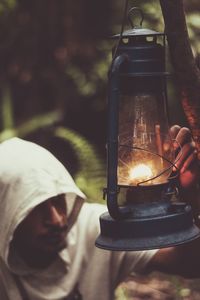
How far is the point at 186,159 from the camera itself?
3504mm

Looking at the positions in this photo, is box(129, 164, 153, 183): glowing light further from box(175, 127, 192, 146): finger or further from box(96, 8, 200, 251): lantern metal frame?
box(175, 127, 192, 146): finger

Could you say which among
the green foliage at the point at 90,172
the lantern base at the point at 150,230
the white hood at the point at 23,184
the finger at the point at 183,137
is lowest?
the green foliage at the point at 90,172

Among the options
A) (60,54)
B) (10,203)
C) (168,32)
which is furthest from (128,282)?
(60,54)

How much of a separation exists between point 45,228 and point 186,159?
5.33 ft

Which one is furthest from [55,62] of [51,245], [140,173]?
[140,173]

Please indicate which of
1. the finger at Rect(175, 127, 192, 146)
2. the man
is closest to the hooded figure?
the man

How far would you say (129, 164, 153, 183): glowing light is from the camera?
3.24m

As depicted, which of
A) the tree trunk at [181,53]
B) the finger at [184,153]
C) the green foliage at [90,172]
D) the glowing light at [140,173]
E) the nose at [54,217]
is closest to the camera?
the tree trunk at [181,53]

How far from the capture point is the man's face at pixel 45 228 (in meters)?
4.87

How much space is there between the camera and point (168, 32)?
3139 mm

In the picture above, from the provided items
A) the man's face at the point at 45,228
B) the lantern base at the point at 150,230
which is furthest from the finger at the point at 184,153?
the man's face at the point at 45,228

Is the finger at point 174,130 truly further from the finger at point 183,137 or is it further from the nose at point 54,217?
the nose at point 54,217

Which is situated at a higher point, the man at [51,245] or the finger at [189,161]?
the finger at [189,161]

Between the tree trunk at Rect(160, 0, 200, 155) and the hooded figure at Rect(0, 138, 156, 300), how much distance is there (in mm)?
1854
